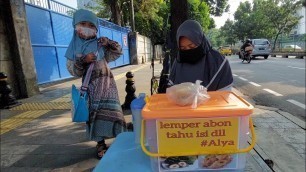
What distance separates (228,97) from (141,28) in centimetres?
2980

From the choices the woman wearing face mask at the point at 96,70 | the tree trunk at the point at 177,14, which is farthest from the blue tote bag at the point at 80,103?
the tree trunk at the point at 177,14

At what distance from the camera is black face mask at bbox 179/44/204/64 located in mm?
2153

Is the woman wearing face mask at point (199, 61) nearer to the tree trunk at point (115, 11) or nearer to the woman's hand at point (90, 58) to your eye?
the woman's hand at point (90, 58)

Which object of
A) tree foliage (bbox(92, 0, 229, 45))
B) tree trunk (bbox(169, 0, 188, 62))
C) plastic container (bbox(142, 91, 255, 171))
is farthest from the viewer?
tree foliage (bbox(92, 0, 229, 45))

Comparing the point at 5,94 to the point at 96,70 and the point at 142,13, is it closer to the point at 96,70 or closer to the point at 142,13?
the point at 96,70

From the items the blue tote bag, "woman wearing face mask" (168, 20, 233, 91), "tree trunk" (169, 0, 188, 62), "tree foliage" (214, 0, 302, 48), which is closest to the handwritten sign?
"woman wearing face mask" (168, 20, 233, 91)

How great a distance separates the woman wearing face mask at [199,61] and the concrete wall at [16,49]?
5.95 meters

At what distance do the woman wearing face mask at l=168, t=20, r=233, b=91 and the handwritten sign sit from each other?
1.12 m

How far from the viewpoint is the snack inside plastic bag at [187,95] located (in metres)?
1.13

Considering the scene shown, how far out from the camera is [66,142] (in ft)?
13.2

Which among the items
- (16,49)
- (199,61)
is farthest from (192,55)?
(16,49)

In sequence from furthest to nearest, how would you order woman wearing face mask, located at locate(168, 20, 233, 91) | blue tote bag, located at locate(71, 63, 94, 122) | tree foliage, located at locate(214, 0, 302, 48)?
tree foliage, located at locate(214, 0, 302, 48)
blue tote bag, located at locate(71, 63, 94, 122)
woman wearing face mask, located at locate(168, 20, 233, 91)

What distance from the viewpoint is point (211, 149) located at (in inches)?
43.7

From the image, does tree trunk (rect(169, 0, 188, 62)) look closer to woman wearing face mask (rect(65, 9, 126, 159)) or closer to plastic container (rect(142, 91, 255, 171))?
woman wearing face mask (rect(65, 9, 126, 159))
